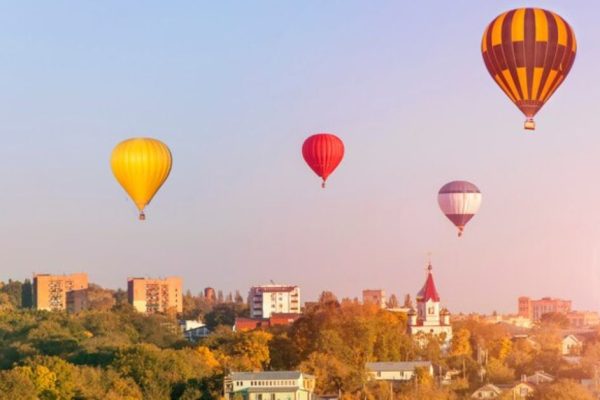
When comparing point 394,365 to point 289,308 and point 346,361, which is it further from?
point 289,308

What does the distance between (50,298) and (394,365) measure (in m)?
85.2

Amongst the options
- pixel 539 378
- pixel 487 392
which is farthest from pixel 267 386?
pixel 539 378

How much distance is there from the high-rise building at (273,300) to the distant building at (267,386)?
67.3 meters

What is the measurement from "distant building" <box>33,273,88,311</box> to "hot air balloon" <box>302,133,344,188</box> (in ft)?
299

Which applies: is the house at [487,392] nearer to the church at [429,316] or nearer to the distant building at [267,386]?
the distant building at [267,386]

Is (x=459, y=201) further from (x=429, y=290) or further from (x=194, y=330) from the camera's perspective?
→ (x=194, y=330)

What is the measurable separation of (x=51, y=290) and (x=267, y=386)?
91.8 meters

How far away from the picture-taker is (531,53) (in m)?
38.0

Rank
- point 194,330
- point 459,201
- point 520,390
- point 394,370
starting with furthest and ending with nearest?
point 194,330
point 394,370
point 520,390
point 459,201

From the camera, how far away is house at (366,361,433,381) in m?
60.3

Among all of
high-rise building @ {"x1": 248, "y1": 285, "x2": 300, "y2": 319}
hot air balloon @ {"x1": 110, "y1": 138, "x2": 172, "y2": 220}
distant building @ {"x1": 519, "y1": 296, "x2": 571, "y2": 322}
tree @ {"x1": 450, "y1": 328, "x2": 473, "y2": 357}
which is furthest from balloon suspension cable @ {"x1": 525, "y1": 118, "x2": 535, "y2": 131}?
distant building @ {"x1": 519, "y1": 296, "x2": 571, "y2": 322}

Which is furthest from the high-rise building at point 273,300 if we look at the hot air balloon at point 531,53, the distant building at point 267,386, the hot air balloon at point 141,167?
the hot air balloon at point 531,53

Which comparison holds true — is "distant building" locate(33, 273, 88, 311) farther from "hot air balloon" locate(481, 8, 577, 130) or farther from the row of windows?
"hot air balloon" locate(481, 8, 577, 130)

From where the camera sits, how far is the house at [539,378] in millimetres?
60531
